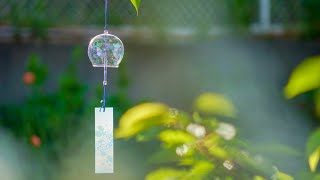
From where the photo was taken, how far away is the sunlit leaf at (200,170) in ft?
4.42

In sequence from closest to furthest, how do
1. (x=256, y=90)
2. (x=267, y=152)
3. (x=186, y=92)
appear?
(x=267, y=152)
(x=256, y=90)
(x=186, y=92)

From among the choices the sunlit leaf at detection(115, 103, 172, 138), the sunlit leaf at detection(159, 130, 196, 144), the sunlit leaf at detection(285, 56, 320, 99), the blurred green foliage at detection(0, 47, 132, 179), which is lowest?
the blurred green foliage at detection(0, 47, 132, 179)

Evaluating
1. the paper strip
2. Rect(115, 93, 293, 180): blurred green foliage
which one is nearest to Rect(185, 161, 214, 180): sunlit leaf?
Rect(115, 93, 293, 180): blurred green foliage

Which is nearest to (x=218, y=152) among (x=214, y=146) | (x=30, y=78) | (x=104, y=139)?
(x=214, y=146)

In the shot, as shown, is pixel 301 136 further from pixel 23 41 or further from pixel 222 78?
pixel 23 41

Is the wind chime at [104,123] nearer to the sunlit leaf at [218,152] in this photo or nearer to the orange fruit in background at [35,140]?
the sunlit leaf at [218,152]

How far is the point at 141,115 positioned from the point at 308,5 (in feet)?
10.5

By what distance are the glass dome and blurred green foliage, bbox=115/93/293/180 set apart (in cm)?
20

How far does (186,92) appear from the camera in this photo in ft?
14.2

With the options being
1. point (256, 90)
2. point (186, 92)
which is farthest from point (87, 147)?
point (186, 92)

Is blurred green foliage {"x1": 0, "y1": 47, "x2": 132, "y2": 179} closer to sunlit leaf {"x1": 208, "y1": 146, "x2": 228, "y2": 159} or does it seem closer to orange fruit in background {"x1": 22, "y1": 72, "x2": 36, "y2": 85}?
orange fruit in background {"x1": 22, "y1": 72, "x2": 36, "y2": 85}

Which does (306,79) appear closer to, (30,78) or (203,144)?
(203,144)

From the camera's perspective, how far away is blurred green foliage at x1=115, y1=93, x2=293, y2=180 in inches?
53.9

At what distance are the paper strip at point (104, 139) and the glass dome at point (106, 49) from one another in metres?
0.13
